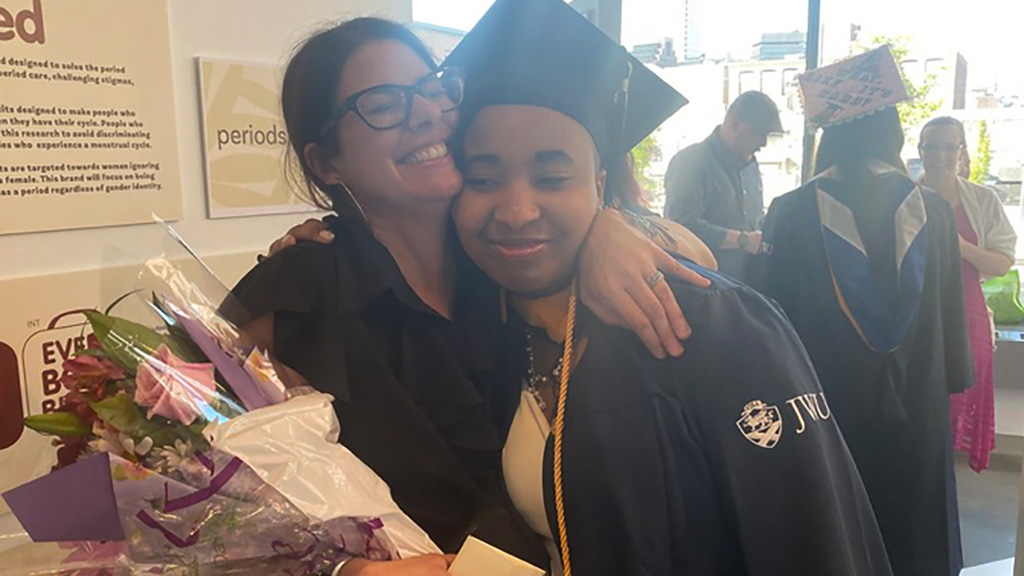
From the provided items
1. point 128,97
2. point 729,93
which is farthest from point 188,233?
point 729,93

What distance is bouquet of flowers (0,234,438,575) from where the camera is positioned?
0.82m

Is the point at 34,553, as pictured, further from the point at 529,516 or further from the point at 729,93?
the point at 729,93

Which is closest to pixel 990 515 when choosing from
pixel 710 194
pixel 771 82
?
pixel 710 194

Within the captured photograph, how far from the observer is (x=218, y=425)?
837 mm

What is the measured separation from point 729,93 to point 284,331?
4.23 meters

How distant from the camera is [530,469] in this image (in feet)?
3.90

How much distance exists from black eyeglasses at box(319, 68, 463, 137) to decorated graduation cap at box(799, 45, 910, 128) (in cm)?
189

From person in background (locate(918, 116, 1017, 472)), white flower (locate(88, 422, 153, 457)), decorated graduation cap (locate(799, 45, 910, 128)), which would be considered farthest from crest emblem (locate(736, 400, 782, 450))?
person in background (locate(918, 116, 1017, 472))

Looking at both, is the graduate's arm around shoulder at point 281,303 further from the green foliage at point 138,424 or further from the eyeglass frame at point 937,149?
the eyeglass frame at point 937,149

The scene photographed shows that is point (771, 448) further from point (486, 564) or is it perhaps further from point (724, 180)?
point (724, 180)

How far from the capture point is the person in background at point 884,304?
103 inches

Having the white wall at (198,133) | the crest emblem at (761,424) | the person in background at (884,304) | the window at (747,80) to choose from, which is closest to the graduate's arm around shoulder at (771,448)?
the crest emblem at (761,424)

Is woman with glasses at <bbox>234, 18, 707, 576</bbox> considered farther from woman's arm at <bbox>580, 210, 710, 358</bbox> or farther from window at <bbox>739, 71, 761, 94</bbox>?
window at <bbox>739, 71, 761, 94</bbox>

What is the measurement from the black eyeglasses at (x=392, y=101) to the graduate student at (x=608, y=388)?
4 centimetres
